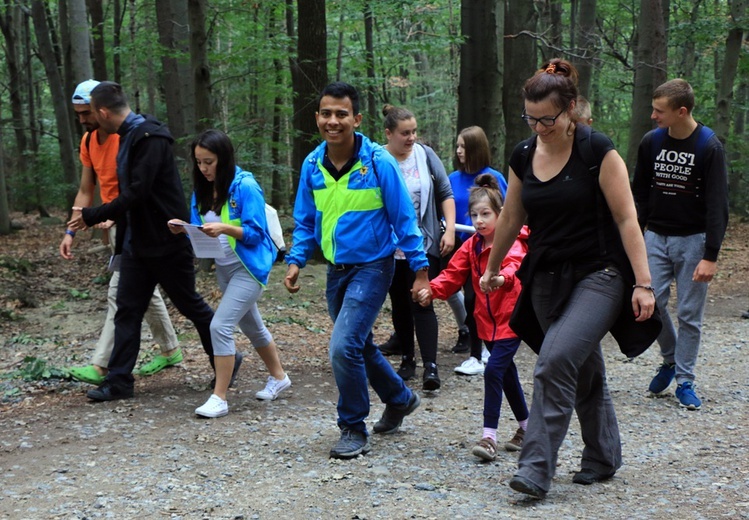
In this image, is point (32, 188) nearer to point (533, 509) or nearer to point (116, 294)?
point (116, 294)

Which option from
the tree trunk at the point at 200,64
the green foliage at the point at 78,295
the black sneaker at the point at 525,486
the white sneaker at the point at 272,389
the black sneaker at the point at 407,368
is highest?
the tree trunk at the point at 200,64

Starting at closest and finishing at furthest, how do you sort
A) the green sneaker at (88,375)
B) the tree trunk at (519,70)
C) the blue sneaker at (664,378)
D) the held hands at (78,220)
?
the held hands at (78,220) → the green sneaker at (88,375) → the blue sneaker at (664,378) → the tree trunk at (519,70)

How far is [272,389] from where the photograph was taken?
21.0 feet

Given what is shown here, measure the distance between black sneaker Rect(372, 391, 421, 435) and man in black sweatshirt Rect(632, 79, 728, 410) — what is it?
2320mm

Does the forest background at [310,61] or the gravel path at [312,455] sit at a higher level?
the forest background at [310,61]

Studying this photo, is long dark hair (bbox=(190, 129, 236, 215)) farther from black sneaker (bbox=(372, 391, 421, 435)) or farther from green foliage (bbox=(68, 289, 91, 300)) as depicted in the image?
green foliage (bbox=(68, 289, 91, 300))

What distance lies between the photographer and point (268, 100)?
18375 millimetres

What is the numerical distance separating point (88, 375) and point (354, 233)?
3019 mm

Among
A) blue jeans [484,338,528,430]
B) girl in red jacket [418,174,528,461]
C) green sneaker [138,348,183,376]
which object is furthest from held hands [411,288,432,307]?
green sneaker [138,348,183,376]

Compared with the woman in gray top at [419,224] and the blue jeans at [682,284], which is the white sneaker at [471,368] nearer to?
the woman in gray top at [419,224]

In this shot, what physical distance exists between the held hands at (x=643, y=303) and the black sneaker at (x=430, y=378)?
3.01 meters

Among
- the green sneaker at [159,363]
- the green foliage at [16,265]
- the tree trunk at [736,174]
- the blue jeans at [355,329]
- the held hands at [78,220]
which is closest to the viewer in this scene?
the blue jeans at [355,329]

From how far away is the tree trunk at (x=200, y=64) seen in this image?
1062cm

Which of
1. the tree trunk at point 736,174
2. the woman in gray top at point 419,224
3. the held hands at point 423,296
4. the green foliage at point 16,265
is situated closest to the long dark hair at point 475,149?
the woman in gray top at point 419,224
